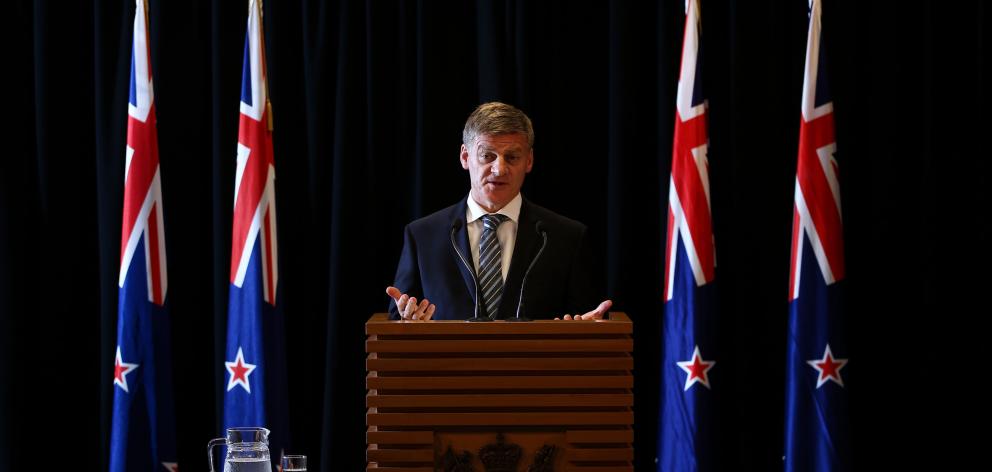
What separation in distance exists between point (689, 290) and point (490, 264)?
1.09m

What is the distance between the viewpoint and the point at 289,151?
4.38m

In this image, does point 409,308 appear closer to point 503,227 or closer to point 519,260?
point 519,260

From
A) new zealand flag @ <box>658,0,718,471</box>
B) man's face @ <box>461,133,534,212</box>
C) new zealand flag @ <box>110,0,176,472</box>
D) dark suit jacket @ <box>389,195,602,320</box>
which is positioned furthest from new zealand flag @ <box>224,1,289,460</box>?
new zealand flag @ <box>658,0,718,471</box>

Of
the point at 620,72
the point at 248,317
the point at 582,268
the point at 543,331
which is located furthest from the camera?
the point at 620,72

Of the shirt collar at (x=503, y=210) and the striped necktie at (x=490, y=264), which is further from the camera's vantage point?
the shirt collar at (x=503, y=210)

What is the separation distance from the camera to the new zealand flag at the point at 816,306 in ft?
12.9

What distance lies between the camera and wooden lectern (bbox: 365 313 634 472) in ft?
5.98

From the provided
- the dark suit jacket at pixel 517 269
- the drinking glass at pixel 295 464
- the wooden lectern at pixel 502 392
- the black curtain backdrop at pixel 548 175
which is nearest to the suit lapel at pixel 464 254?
the dark suit jacket at pixel 517 269

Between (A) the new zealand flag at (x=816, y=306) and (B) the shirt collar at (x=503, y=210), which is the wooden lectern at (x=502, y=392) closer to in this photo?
(B) the shirt collar at (x=503, y=210)

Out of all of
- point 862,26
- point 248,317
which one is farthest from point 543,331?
point 862,26

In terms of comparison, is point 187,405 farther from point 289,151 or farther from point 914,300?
point 914,300

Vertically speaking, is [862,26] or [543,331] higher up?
[862,26]

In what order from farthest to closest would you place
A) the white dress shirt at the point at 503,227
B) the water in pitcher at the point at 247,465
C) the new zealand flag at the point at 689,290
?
the new zealand flag at the point at 689,290
the white dress shirt at the point at 503,227
the water in pitcher at the point at 247,465

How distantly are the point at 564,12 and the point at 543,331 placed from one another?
2.80m
